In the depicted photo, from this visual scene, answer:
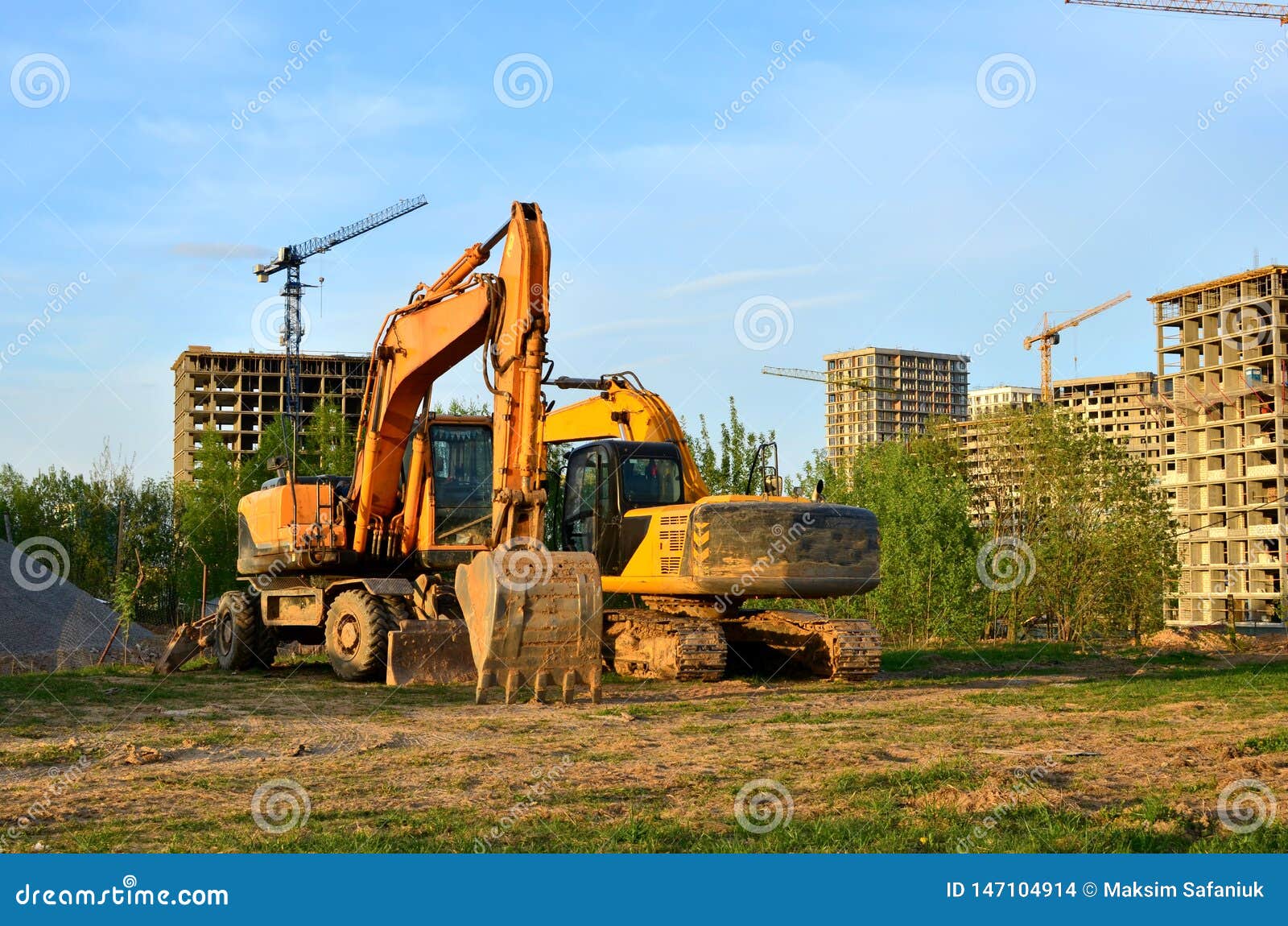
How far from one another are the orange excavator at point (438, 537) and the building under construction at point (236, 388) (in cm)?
13838

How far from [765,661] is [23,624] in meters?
23.8

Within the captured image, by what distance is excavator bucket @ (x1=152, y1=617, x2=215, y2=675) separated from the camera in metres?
21.8

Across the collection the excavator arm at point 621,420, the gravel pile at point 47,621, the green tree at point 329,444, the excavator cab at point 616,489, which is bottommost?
the gravel pile at point 47,621

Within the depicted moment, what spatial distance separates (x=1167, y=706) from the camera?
14.9 metres

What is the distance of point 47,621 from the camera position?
1405 inches

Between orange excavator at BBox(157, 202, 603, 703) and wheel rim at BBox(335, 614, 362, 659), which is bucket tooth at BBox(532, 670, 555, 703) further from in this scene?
wheel rim at BBox(335, 614, 362, 659)

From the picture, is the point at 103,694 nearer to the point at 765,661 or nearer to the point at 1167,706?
the point at 765,661

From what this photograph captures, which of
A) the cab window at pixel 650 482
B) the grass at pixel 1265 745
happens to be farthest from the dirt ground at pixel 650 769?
the cab window at pixel 650 482

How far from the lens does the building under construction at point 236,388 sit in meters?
158

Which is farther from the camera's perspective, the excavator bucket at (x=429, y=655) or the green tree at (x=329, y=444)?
the green tree at (x=329, y=444)

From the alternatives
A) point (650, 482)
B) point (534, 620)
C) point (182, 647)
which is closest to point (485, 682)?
point (534, 620)

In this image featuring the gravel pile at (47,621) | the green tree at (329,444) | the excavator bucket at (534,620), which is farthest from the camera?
the green tree at (329,444)

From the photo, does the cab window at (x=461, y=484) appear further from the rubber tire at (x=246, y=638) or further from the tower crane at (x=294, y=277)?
the tower crane at (x=294, y=277)

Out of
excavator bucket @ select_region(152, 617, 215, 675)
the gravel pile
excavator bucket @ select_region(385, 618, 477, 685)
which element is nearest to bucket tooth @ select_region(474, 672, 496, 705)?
excavator bucket @ select_region(385, 618, 477, 685)
